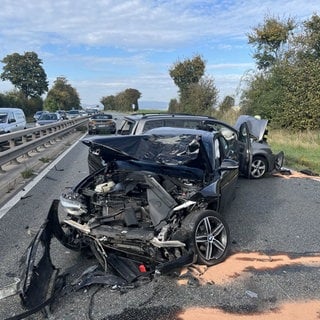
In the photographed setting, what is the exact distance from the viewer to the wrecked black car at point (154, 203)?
4523 millimetres

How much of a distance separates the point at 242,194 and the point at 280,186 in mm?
1472

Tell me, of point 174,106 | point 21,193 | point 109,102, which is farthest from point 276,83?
point 109,102

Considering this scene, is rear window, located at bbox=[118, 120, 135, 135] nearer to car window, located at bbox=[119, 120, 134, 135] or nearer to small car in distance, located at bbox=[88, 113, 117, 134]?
car window, located at bbox=[119, 120, 134, 135]

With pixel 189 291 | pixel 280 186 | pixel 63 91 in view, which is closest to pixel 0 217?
pixel 189 291

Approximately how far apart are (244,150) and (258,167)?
103cm

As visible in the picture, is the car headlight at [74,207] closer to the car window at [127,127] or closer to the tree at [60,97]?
the car window at [127,127]

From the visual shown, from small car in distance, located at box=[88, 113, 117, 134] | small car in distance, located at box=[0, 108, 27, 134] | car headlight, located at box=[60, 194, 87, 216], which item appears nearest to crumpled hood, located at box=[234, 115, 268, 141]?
car headlight, located at box=[60, 194, 87, 216]

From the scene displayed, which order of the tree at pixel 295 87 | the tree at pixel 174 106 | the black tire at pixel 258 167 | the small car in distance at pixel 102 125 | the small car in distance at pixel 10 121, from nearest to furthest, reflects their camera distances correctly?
the black tire at pixel 258 167 → the small car in distance at pixel 10 121 → the tree at pixel 295 87 → the small car in distance at pixel 102 125 → the tree at pixel 174 106

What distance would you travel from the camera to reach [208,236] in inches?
191

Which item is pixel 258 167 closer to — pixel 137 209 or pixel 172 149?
pixel 172 149

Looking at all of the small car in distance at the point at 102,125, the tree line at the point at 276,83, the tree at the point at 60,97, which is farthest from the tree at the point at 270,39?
the tree at the point at 60,97

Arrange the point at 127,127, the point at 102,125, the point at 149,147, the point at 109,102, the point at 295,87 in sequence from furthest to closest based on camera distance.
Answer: the point at 109,102 → the point at 102,125 → the point at 295,87 → the point at 127,127 → the point at 149,147

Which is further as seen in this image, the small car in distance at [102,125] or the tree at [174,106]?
the tree at [174,106]

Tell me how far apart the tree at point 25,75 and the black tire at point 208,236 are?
3612 inches
